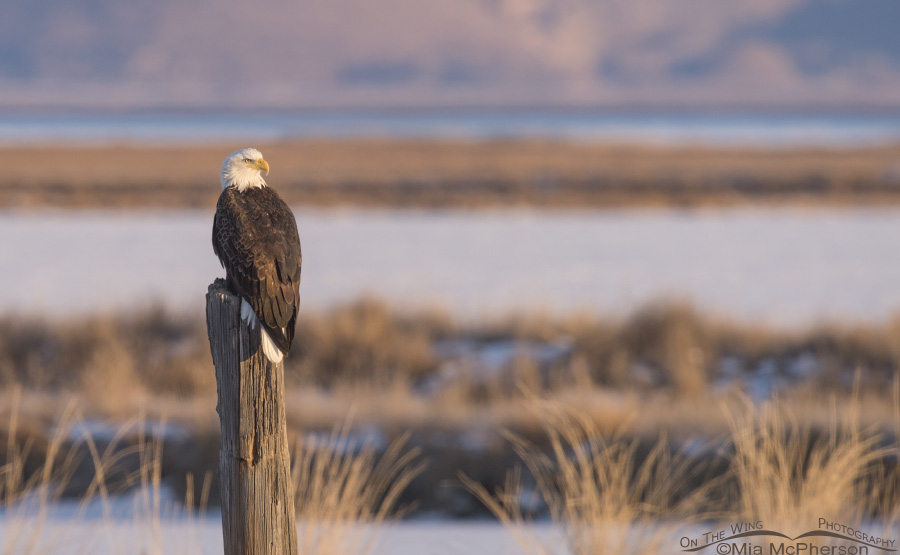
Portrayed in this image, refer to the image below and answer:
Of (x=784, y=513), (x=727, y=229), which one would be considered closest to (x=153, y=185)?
(x=727, y=229)

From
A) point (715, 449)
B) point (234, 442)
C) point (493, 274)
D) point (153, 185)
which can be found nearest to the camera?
point (234, 442)

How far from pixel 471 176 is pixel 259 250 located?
118 ft

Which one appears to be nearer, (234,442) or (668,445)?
(234,442)

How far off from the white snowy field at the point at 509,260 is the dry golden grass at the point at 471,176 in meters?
3.90

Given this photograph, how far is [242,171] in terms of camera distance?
4.00 meters

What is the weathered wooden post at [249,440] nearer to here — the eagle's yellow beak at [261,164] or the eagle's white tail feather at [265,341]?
the eagle's white tail feather at [265,341]

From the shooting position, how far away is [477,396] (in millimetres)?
10430

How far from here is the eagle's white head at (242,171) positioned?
3.99 m

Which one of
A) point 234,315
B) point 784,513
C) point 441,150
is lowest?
point 784,513

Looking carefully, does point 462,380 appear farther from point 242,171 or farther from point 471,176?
point 471,176

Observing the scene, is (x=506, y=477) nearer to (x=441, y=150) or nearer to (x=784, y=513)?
(x=784, y=513)

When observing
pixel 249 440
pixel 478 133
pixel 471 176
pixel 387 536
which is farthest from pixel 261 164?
pixel 478 133

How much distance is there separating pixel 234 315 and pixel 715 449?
5358 millimetres

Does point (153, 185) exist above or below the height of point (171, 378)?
above
